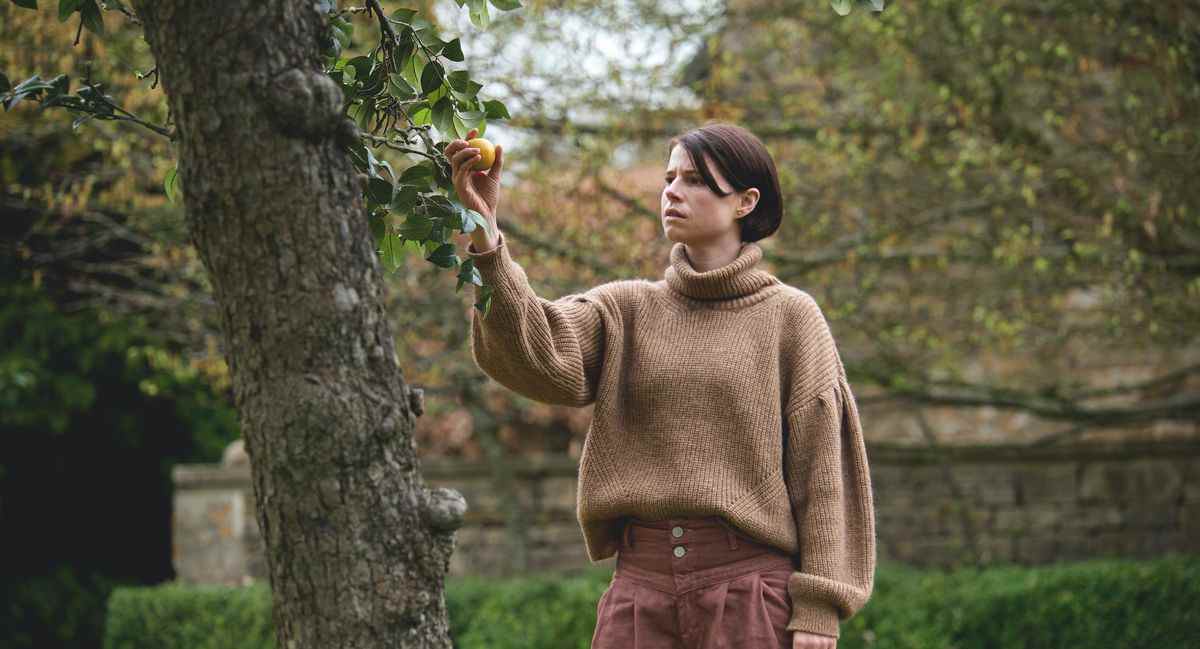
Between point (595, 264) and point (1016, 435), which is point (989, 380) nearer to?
point (1016, 435)

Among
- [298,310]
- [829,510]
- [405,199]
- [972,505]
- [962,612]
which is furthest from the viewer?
[972,505]

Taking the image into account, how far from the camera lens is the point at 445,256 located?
2053 millimetres

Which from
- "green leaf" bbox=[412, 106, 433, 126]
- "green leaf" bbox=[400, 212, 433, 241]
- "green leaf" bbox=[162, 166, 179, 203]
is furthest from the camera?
"green leaf" bbox=[162, 166, 179, 203]

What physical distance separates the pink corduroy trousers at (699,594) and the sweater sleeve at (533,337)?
329 mm

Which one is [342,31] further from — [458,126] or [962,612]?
[962,612]

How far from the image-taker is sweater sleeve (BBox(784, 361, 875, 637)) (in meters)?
2.37

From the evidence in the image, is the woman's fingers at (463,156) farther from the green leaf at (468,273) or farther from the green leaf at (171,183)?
the green leaf at (171,183)

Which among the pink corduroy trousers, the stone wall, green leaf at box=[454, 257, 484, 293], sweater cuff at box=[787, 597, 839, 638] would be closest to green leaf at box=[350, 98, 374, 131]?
green leaf at box=[454, 257, 484, 293]

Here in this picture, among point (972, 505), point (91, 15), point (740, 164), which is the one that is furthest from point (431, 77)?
point (972, 505)

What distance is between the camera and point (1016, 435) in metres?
9.30

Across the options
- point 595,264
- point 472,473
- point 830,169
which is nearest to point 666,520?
point 595,264

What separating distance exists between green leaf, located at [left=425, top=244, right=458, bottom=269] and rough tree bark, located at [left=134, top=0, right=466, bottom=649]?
0.34 feet

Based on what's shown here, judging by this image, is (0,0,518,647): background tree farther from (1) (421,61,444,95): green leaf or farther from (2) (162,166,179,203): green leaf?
(2) (162,166,179,203): green leaf

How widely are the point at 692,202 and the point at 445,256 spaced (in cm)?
67
